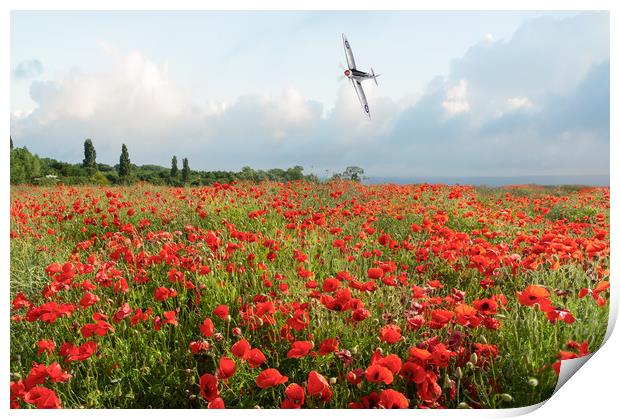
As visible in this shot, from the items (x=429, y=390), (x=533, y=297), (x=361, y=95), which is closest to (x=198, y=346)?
(x=429, y=390)

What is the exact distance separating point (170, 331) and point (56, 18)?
1.92 meters

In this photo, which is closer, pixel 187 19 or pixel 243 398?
pixel 243 398

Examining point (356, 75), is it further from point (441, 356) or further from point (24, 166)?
point (24, 166)

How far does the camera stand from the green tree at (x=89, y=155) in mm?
3146

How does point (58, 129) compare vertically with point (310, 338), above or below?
above

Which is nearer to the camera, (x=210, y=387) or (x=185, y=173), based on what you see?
(x=210, y=387)

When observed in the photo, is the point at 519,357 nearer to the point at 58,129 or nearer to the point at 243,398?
the point at 243,398

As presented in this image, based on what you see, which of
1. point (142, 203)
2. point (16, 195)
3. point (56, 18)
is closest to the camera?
point (56, 18)

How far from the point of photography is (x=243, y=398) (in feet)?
6.57

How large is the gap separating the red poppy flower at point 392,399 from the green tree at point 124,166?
2334 millimetres

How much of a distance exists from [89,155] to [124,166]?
10.2 inches

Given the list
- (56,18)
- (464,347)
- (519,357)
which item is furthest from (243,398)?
(56,18)

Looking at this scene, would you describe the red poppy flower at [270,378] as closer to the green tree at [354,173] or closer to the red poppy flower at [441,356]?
the red poppy flower at [441,356]

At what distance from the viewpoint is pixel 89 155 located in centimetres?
324
